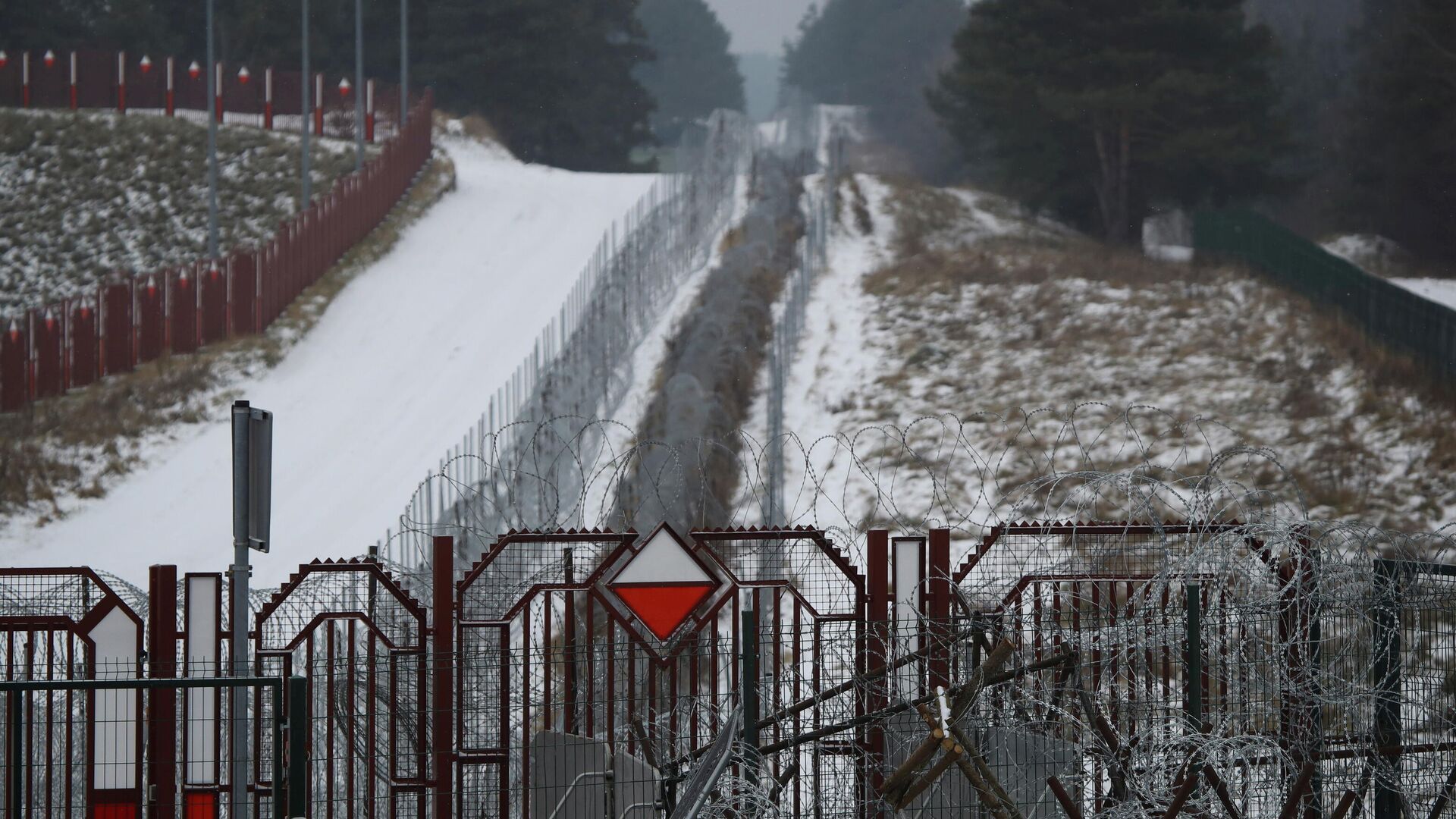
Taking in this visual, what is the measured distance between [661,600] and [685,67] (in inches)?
3007

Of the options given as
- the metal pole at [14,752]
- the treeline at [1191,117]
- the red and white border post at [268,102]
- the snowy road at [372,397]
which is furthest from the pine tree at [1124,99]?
the metal pole at [14,752]

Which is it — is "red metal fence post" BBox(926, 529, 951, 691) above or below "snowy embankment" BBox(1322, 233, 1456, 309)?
below

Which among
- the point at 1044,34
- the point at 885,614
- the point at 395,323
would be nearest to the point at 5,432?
the point at 395,323

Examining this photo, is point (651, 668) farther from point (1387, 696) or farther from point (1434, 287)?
point (1434, 287)

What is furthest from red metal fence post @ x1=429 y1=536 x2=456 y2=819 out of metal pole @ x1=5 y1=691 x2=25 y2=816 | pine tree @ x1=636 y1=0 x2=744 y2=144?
pine tree @ x1=636 y1=0 x2=744 y2=144

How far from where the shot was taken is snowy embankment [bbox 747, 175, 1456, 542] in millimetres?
16953

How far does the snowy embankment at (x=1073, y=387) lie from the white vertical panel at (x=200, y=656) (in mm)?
7749

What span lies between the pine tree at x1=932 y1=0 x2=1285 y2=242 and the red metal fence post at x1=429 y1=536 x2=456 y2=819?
99.9 feet

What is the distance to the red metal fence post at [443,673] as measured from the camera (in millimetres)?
6414

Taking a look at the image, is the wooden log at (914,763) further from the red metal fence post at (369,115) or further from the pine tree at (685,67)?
the pine tree at (685,67)

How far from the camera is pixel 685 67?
80312 millimetres

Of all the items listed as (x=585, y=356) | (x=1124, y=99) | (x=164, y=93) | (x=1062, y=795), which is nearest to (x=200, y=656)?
(x=1062, y=795)

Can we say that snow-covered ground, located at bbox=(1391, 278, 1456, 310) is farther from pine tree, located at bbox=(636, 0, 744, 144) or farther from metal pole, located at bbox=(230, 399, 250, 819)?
pine tree, located at bbox=(636, 0, 744, 144)

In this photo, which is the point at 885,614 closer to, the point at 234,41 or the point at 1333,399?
the point at 1333,399
